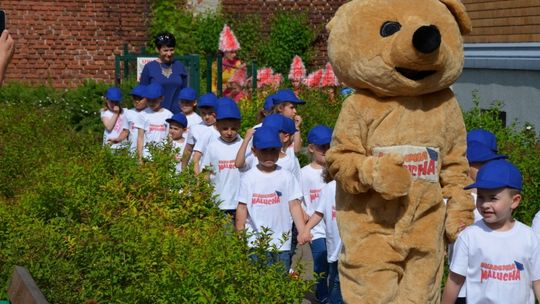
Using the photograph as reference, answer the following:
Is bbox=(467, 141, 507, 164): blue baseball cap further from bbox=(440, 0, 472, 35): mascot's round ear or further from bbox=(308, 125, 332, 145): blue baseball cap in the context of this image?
bbox=(308, 125, 332, 145): blue baseball cap

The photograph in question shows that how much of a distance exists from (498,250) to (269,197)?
2888mm

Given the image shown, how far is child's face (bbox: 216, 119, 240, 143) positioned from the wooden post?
13.4 ft

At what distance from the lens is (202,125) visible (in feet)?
38.5

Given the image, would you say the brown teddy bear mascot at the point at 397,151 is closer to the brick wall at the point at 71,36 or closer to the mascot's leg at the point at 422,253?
the mascot's leg at the point at 422,253

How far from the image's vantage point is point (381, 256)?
7262 mm

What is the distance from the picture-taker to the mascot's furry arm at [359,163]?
22.9 ft

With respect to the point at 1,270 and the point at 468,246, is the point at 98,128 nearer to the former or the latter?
the point at 1,270

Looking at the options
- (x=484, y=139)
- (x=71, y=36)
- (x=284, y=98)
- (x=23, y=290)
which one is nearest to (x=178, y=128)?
(x=284, y=98)

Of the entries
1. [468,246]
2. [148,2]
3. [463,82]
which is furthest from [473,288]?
[148,2]

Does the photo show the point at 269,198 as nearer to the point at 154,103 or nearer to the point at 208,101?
the point at 208,101

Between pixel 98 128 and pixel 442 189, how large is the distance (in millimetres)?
11978

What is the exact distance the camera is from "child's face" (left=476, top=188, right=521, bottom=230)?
6.71 meters

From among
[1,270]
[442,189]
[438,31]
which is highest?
[438,31]

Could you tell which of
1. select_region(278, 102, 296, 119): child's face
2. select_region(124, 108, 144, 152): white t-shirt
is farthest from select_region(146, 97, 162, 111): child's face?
select_region(278, 102, 296, 119): child's face
